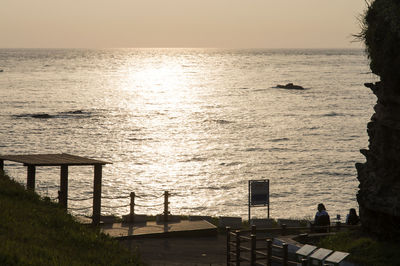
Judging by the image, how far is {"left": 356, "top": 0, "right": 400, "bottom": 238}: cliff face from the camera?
21172 millimetres

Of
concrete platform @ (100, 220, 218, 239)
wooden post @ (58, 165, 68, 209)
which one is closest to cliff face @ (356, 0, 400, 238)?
concrete platform @ (100, 220, 218, 239)

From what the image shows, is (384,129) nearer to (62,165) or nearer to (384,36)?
(384,36)

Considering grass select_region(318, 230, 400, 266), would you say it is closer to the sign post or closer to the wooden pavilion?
the sign post

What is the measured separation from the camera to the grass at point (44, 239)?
15234mm

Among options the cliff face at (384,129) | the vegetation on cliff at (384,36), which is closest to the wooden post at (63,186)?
the cliff face at (384,129)

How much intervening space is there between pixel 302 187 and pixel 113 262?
4375cm

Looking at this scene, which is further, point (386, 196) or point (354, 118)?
point (354, 118)

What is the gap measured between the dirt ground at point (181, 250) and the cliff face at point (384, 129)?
17.6ft

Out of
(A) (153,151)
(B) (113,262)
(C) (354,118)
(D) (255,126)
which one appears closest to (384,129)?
(B) (113,262)

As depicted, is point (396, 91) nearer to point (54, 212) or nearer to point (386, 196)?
point (386, 196)

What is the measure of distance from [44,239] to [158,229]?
10.8 metres

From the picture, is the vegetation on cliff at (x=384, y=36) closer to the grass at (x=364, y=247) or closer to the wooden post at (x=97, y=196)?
the grass at (x=364, y=247)

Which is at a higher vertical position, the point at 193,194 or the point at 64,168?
the point at 64,168

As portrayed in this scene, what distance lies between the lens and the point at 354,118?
363ft
